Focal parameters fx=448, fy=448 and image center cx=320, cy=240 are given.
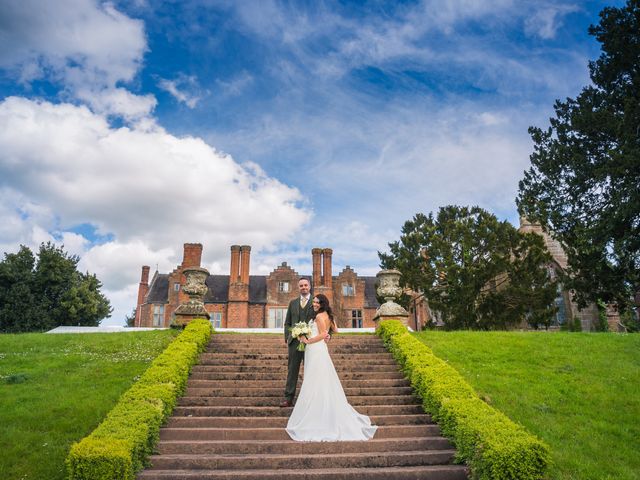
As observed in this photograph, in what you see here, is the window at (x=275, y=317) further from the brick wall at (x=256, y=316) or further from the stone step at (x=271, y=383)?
the stone step at (x=271, y=383)

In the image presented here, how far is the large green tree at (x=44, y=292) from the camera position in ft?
110

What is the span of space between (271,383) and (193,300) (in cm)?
592

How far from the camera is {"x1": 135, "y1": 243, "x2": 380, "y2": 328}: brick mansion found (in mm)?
35625

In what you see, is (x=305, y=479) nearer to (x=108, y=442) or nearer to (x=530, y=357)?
(x=108, y=442)

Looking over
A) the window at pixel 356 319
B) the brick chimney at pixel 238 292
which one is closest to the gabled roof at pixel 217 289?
the brick chimney at pixel 238 292

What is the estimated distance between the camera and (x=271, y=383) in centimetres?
1011

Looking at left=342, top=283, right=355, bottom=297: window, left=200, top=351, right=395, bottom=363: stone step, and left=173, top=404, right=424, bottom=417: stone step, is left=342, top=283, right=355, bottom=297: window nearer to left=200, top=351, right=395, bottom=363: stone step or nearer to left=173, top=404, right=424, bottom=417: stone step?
left=200, top=351, right=395, bottom=363: stone step

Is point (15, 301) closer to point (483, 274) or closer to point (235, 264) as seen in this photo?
point (235, 264)

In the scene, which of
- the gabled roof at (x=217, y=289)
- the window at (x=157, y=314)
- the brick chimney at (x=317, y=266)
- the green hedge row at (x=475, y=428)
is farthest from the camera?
the window at (x=157, y=314)

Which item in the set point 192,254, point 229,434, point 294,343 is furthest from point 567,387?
point 192,254

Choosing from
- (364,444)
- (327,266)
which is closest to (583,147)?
(364,444)

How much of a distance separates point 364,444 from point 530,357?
288 inches

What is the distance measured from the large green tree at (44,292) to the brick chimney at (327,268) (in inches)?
740

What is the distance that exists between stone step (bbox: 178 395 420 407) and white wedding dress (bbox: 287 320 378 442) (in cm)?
141
